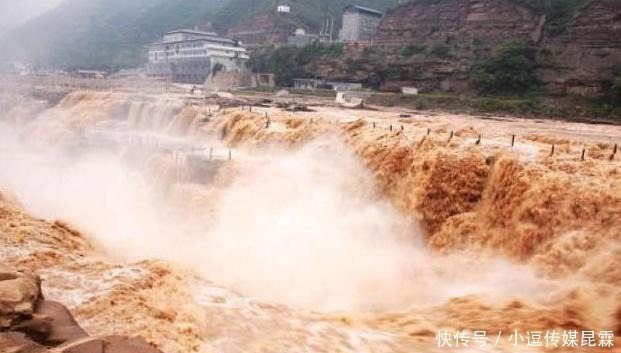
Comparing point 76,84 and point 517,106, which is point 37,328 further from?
point 76,84

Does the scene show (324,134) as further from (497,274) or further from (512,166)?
(497,274)

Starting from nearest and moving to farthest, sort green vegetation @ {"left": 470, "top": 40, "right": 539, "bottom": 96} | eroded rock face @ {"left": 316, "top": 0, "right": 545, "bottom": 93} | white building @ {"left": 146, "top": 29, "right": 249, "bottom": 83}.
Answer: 1. green vegetation @ {"left": 470, "top": 40, "right": 539, "bottom": 96}
2. eroded rock face @ {"left": 316, "top": 0, "right": 545, "bottom": 93}
3. white building @ {"left": 146, "top": 29, "right": 249, "bottom": 83}

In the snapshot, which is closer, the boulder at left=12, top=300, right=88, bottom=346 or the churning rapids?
the boulder at left=12, top=300, right=88, bottom=346

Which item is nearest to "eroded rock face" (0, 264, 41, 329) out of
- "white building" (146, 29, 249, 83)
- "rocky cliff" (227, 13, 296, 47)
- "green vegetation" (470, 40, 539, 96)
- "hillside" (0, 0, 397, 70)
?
"green vegetation" (470, 40, 539, 96)

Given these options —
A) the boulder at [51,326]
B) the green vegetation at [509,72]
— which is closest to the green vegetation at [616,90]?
the green vegetation at [509,72]

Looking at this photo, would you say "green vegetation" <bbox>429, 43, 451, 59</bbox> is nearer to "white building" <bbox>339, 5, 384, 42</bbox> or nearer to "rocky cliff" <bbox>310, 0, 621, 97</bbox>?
"rocky cliff" <bbox>310, 0, 621, 97</bbox>

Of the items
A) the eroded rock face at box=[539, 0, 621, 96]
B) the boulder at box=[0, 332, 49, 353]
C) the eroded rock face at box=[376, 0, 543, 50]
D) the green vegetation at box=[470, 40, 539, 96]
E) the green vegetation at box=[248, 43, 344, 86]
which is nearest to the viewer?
the boulder at box=[0, 332, 49, 353]

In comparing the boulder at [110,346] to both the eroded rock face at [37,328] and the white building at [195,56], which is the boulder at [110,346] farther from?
the white building at [195,56]
